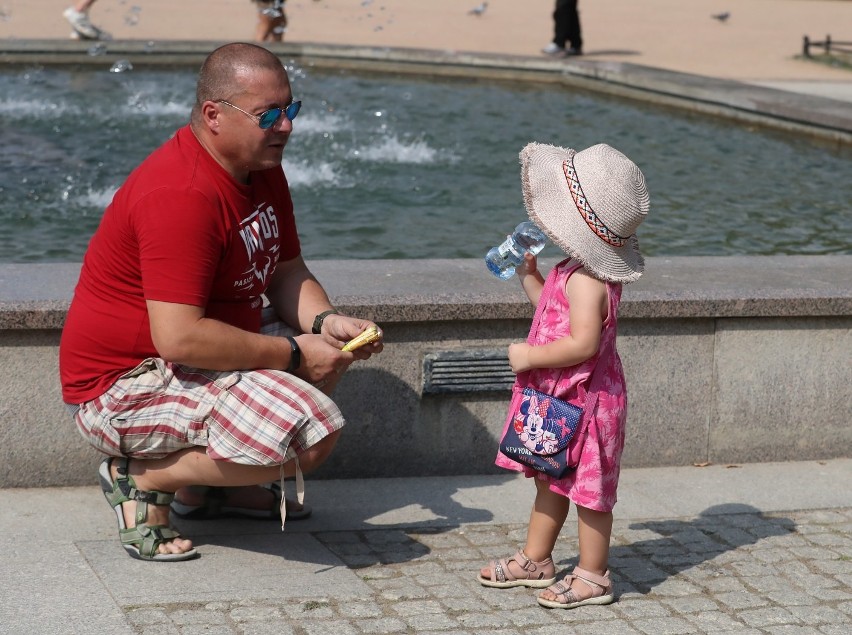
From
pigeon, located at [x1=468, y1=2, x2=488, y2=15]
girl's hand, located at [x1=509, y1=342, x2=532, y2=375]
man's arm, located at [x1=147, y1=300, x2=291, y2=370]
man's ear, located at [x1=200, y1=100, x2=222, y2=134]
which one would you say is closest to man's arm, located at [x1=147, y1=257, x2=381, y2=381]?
man's arm, located at [x1=147, y1=300, x2=291, y2=370]

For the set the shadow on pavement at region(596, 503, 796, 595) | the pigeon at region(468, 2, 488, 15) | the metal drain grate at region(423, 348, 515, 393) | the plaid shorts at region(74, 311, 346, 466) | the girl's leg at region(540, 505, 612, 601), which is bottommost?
the shadow on pavement at region(596, 503, 796, 595)

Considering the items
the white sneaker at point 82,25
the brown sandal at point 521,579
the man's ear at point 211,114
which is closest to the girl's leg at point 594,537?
the brown sandal at point 521,579

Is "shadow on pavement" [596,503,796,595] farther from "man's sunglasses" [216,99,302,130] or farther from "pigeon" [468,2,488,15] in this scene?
"pigeon" [468,2,488,15]

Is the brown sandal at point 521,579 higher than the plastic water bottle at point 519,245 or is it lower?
lower

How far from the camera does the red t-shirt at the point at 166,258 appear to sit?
3580 millimetres

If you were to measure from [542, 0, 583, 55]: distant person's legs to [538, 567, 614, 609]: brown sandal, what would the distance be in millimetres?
14187

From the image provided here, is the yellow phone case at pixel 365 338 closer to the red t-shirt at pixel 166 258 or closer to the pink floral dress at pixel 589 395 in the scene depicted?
the red t-shirt at pixel 166 258

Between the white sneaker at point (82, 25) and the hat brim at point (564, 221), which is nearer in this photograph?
the hat brim at point (564, 221)

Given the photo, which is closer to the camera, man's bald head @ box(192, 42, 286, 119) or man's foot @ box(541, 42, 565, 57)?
man's bald head @ box(192, 42, 286, 119)

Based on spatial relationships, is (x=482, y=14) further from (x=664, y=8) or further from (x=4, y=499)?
(x=4, y=499)

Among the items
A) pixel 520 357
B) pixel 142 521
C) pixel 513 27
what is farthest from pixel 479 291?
pixel 513 27

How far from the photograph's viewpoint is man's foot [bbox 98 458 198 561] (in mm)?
3844

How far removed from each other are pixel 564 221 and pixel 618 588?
1.08m

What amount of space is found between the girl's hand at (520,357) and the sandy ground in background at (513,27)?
1291cm
